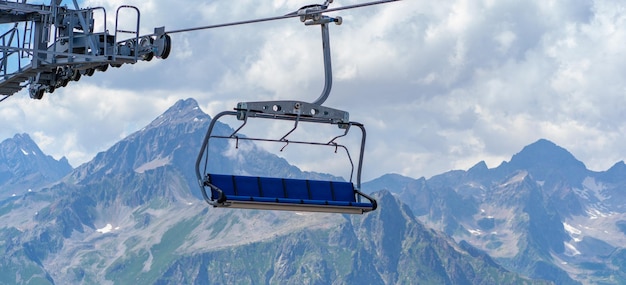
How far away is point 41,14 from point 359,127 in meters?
16.3

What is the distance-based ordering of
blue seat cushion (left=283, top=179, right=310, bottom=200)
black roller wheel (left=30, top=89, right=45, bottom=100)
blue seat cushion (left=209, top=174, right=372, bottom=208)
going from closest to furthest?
blue seat cushion (left=209, top=174, right=372, bottom=208) → blue seat cushion (left=283, top=179, right=310, bottom=200) → black roller wheel (left=30, top=89, right=45, bottom=100)

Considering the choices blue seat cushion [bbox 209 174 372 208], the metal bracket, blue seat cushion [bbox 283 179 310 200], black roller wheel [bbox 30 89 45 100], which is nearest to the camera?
the metal bracket

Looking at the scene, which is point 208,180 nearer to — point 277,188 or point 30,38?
point 277,188

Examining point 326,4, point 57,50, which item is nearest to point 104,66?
point 57,50

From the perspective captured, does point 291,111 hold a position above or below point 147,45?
below

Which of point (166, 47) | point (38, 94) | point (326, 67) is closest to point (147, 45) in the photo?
point (166, 47)

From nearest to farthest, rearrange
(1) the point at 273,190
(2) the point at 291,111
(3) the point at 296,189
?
(2) the point at 291,111, (1) the point at 273,190, (3) the point at 296,189

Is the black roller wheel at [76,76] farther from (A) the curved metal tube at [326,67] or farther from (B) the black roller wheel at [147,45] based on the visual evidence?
(A) the curved metal tube at [326,67]

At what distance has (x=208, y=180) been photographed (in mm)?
39062

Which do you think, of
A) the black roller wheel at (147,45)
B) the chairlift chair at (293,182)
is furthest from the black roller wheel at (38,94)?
the chairlift chair at (293,182)

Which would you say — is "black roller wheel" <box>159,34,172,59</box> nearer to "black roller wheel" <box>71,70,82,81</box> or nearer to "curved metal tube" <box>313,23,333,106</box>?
"black roller wheel" <box>71,70,82,81</box>

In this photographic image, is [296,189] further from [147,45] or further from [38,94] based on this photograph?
[38,94]

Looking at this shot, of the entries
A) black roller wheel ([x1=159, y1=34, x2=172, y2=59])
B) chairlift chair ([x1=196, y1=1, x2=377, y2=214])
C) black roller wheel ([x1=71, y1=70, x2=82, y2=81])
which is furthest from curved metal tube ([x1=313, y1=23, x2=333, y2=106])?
black roller wheel ([x1=71, y1=70, x2=82, y2=81])

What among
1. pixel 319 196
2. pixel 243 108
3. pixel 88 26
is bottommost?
pixel 319 196
